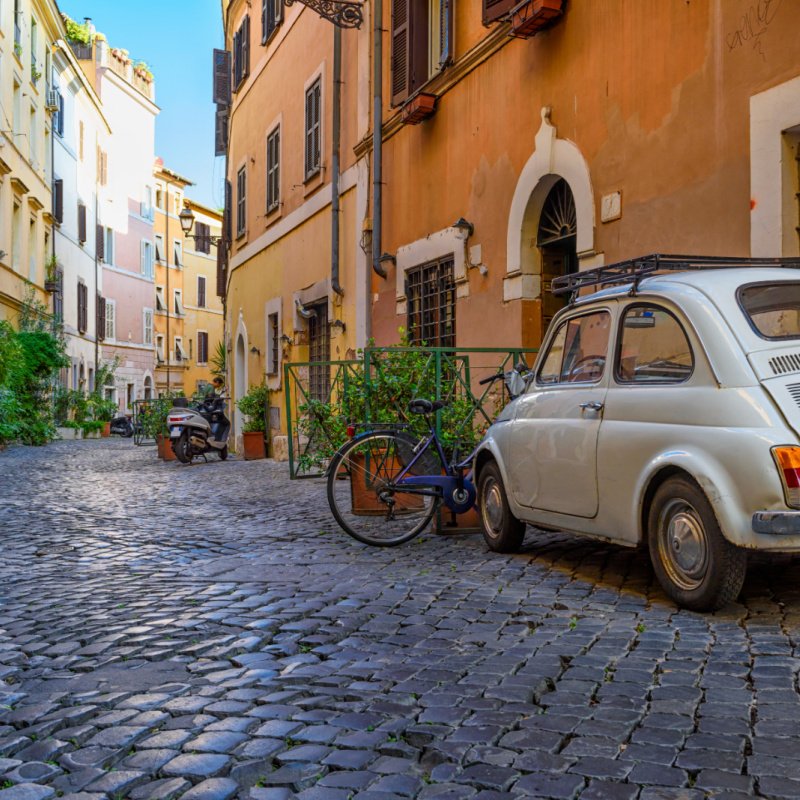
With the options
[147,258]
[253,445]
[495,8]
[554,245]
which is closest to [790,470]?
[554,245]

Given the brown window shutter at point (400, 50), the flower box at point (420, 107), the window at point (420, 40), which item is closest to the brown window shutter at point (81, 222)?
the brown window shutter at point (400, 50)

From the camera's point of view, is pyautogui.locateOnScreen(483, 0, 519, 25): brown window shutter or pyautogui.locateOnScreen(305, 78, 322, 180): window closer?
pyautogui.locateOnScreen(483, 0, 519, 25): brown window shutter

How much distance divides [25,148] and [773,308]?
88.2ft

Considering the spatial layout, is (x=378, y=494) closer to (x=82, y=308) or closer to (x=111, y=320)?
(x=82, y=308)

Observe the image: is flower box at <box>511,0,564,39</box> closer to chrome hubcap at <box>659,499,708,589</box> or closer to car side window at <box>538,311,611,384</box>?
car side window at <box>538,311,611,384</box>

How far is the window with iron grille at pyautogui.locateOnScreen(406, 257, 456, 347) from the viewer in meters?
12.0

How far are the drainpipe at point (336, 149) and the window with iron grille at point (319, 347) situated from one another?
3.58 ft

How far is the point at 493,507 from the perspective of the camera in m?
6.70

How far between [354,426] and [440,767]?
5032 mm

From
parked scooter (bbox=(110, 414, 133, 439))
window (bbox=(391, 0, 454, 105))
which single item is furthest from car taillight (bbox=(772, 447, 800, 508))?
parked scooter (bbox=(110, 414, 133, 439))

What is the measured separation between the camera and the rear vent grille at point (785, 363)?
450cm

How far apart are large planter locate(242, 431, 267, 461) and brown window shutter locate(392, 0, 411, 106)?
800 cm

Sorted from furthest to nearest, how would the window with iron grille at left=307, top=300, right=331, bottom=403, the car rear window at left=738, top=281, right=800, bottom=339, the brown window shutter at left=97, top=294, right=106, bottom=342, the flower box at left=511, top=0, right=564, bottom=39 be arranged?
the brown window shutter at left=97, top=294, right=106, bottom=342 < the window with iron grille at left=307, top=300, right=331, bottom=403 < the flower box at left=511, top=0, right=564, bottom=39 < the car rear window at left=738, top=281, right=800, bottom=339

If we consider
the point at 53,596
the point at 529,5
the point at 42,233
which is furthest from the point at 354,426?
the point at 42,233
